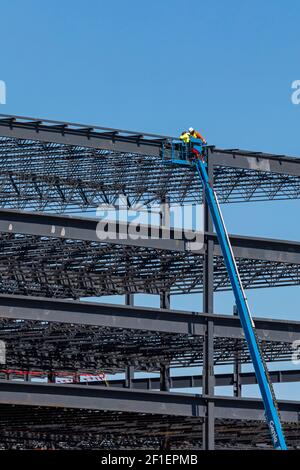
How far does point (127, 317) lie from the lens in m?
39.9

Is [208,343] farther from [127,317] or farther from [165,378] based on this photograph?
[165,378]

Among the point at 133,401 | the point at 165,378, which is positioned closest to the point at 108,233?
the point at 133,401

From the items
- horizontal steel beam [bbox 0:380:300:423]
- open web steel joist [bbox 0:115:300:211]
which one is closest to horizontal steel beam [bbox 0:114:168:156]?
open web steel joist [bbox 0:115:300:211]

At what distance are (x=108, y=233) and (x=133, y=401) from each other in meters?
6.88

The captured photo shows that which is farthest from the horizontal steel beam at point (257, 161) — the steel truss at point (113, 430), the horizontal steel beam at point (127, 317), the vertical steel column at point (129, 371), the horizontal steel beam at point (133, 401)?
the vertical steel column at point (129, 371)

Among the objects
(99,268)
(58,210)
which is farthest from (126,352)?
(58,210)

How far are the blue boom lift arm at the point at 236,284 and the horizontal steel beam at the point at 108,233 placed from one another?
2.11 meters

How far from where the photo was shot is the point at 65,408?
128ft

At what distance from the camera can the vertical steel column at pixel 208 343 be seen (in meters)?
39.9

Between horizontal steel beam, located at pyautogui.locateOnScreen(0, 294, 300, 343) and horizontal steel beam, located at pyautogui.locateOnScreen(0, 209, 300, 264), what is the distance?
2.91 metres

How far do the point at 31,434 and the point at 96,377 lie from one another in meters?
7.00

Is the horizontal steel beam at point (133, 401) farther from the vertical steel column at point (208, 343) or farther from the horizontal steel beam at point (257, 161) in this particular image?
the horizontal steel beam at point (257, 161)
